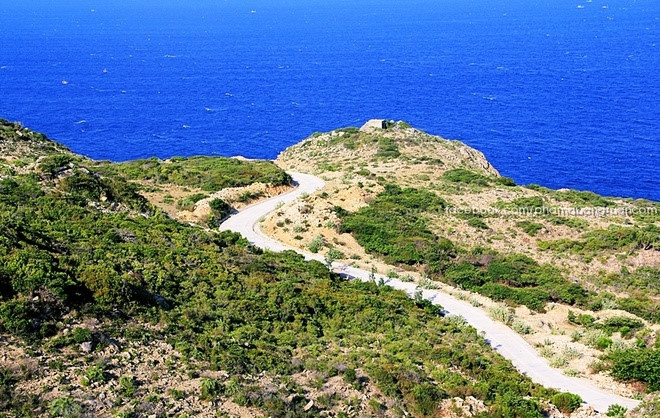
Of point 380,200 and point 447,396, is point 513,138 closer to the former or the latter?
point 380,200

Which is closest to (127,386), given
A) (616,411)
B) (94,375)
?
(94,375)

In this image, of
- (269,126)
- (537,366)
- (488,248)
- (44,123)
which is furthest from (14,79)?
(537,366)

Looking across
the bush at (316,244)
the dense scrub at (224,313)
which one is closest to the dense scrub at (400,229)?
the bush at (316,244)

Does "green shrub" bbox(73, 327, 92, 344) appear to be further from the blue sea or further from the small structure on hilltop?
the blue sea

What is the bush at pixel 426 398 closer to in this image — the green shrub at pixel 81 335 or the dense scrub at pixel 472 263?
the green shrub at pixel 81 335

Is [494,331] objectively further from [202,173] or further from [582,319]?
[202,173]
